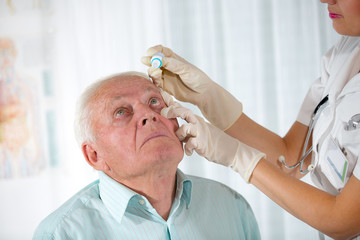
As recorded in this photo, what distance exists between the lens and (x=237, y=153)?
1.32 m

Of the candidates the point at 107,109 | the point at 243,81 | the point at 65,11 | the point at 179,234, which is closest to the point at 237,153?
the point at 179,234

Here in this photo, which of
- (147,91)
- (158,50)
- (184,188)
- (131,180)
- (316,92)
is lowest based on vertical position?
(184,188)

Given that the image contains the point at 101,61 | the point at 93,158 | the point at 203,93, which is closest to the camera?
the point at 93,158

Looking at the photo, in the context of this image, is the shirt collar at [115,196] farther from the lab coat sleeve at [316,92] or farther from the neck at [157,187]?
the lab coat sleeve at [316,92]

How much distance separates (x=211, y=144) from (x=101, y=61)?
5.29 ft

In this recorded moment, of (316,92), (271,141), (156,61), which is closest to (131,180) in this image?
(156,61)

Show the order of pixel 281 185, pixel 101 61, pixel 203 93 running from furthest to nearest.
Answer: pixel 101 61 < pixel 203 93 < pixel 281 185

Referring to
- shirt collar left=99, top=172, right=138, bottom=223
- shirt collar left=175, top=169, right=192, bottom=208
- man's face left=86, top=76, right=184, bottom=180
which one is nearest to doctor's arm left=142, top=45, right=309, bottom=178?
man's face left=86, top=76, right=184, bottom=180

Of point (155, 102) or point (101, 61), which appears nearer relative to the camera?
point (155, 102)

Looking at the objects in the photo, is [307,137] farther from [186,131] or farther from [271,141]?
[186,131]

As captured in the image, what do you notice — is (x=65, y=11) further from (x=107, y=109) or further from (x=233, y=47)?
(x=107, y=109)

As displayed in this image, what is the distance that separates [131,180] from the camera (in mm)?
1251

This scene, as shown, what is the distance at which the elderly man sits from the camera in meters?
1.19

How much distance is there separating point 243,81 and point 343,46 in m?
1.34
